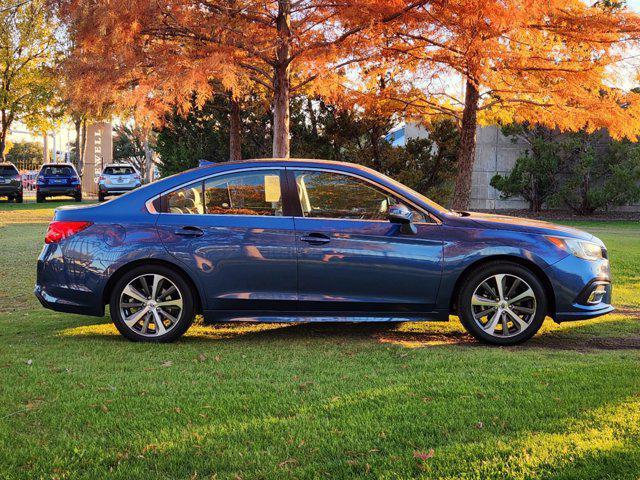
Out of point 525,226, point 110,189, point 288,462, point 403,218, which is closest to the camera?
point 288,462

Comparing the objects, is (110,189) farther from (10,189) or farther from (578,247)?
(578,247)

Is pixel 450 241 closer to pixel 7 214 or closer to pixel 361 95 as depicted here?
pixel 361 95

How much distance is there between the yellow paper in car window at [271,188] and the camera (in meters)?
5.61

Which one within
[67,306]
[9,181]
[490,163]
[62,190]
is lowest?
[67,306]

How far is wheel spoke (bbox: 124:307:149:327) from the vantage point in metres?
5.45

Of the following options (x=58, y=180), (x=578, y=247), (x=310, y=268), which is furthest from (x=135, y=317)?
(x=58, y=180)

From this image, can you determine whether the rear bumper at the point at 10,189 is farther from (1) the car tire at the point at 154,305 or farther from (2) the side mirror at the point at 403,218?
(2) the side mirror at the point at 403,218

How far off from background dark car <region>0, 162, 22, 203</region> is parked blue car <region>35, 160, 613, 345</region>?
81.0 ft

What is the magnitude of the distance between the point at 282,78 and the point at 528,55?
4670 mm

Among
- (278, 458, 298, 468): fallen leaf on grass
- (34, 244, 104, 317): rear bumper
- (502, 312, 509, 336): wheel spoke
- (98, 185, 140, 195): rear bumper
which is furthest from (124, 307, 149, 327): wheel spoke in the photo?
(98, 185, 140, 195): rear bumper

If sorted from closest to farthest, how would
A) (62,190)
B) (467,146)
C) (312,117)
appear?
1. (467,146)
2. (312,117)
3. (62,190)

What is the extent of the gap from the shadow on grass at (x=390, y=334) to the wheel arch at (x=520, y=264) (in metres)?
0.38

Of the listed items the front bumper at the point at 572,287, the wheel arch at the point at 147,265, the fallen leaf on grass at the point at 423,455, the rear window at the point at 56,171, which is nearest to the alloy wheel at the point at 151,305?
the wheel arch at the point at 147,265

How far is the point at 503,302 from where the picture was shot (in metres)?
5.45
